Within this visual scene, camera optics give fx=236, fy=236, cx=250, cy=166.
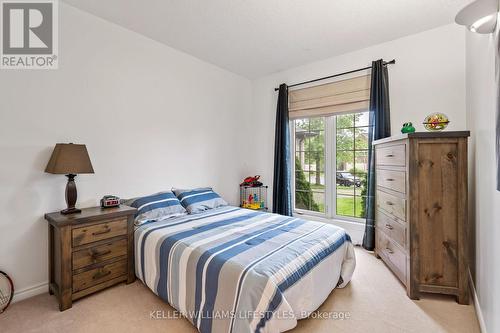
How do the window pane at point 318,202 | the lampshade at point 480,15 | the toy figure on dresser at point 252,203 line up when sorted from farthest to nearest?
the toy figure on dresser at point 252,203 < the window pane at point 318,202 < the lampshade at point 480,15

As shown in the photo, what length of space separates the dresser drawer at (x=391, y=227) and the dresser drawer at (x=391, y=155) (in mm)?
583

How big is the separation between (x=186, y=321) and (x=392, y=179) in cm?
228

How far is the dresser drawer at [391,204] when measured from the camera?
220 centimetres

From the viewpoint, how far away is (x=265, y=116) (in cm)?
418

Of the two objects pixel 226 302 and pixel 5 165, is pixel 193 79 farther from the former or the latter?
pixel 226 302

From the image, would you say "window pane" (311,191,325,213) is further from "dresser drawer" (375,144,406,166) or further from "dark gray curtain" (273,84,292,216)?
"dresser drawer" (375,144,406,166)

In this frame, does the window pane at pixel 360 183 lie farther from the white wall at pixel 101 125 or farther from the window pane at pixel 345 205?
the white wall at pixel 101 125

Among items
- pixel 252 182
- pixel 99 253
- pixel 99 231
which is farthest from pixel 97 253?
pixel 252 182

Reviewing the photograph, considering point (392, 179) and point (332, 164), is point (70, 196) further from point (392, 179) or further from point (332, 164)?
point (332, 164)

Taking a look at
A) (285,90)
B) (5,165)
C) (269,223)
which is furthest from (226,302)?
(285,90)

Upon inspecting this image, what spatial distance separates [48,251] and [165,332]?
142 centimetres

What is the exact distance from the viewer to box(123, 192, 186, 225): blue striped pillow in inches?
98.0

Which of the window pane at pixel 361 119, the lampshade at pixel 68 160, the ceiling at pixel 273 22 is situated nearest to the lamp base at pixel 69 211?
the lampshade at pixel 68 160

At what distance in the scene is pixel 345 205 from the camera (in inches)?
137
